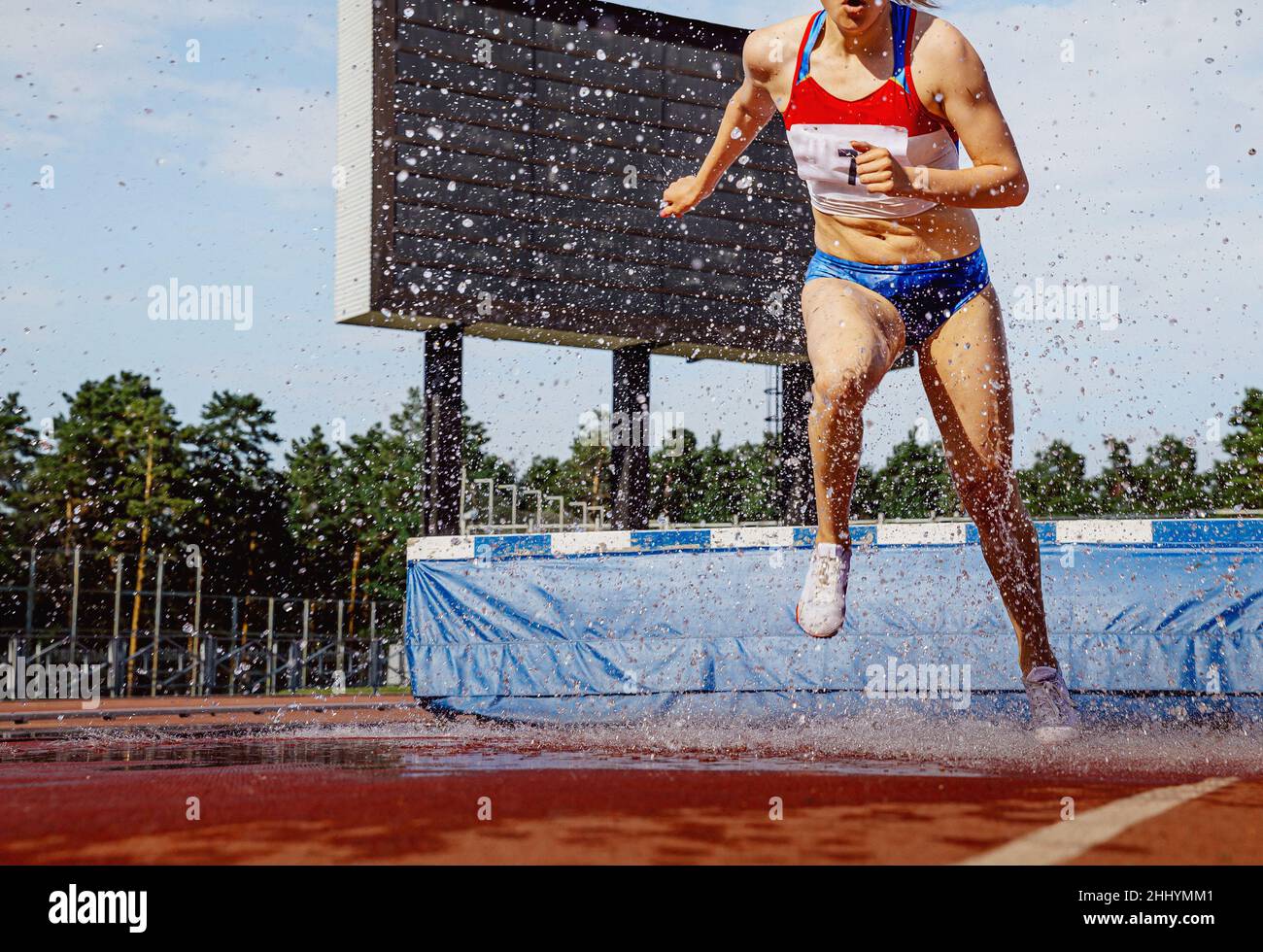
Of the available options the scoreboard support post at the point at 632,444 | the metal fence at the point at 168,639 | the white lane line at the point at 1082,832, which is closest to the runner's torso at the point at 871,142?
the white lane line at the point at 1082,832

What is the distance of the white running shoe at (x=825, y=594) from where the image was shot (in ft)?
16.9

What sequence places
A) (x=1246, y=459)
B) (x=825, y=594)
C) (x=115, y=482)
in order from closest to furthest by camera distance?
1. (x=825, y=594)
2. (x=115, y=482)
3. (x=1246, y=459)

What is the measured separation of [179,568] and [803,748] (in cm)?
3813

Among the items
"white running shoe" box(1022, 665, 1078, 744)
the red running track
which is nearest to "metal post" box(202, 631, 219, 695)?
the red running track

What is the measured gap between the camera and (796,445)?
26.5m

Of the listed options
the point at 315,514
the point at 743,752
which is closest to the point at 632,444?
the point at 743,752

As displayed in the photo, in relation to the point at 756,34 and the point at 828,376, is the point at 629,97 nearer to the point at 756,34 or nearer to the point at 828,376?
the point at 756,34

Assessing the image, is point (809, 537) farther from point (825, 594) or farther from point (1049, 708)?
point (825, 594)

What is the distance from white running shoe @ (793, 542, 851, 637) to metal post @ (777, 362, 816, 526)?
19621 millimetres

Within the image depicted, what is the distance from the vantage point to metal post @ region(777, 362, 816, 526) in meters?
25.5

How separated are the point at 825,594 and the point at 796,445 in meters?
21.5
